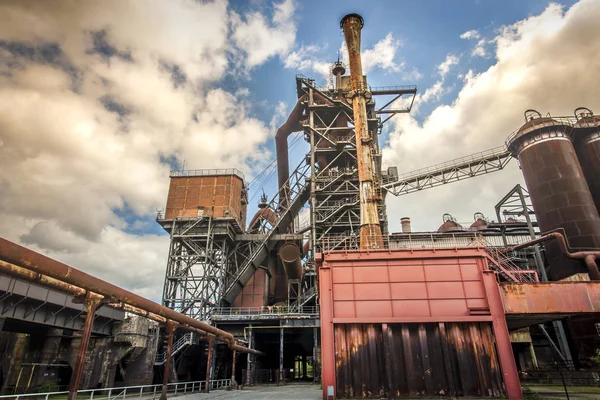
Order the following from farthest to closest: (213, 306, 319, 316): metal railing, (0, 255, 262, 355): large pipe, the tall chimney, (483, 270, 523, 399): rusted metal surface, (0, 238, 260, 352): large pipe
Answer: the tall chimney → (213, 306, 319, 316): metal railing → (483, 270, 523, 399): rusted metal surface → (0, 255, 262, 355): large pipe → (0, 238, 260, 352): large pipe

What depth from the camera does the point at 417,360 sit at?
15438 mm

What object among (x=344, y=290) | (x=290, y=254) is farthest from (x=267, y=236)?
(x=344, y=290)

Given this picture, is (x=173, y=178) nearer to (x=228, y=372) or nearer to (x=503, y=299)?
(x=228, y=372)

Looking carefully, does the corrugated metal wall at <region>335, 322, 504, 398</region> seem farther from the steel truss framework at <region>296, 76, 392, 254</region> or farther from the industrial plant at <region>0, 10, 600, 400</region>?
the steel truss framework at <region>296, 76, 392, 254</region>

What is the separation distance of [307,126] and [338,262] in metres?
26.1

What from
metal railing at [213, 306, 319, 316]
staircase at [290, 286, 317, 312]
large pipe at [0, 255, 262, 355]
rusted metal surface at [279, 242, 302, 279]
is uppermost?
rusted metal surface at [279, 242, 302, 279]

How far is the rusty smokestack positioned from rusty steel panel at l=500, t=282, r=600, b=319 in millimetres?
7425

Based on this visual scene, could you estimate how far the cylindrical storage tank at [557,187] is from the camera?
83.9ft

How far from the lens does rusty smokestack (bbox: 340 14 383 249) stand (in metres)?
25.0

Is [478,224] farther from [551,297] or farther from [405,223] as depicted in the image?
[551,297]

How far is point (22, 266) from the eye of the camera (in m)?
8.49

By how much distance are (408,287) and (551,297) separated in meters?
6.58

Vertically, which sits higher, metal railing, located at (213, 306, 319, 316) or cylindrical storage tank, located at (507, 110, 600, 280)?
cylindrical storage tank, located at (507, 110, 600, 280)

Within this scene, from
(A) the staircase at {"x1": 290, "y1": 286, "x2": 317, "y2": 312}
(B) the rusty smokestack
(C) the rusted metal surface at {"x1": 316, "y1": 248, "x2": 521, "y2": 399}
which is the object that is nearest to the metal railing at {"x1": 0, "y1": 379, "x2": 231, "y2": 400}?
(C) the rusted metal surface at {"x1": 316, "y1": 248, "x2": 521, "y2": 399}
